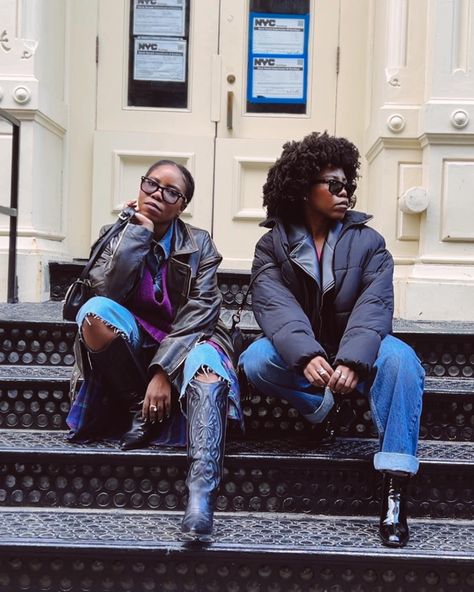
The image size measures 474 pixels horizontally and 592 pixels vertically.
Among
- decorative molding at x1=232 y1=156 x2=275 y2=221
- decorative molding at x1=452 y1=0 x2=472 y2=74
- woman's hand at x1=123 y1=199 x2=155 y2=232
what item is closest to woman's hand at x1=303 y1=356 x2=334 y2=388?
woman's hand at x1=123 y1=199 x2=155 y2=232

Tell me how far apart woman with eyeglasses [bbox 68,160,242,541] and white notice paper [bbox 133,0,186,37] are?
2213 mm

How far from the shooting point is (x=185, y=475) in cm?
283

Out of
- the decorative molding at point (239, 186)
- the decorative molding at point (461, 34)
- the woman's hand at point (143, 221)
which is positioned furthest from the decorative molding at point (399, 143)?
the woman's hand at point (143, 221)

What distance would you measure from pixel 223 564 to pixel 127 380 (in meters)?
0.73

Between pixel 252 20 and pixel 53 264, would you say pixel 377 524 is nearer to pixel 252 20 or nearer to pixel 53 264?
pixel 53 264

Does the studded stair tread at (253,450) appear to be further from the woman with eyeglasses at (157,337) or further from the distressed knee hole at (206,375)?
the distressed knee hole at (206,375)

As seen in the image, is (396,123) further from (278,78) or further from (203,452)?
(203,452)

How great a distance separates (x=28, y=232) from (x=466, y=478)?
257 cm

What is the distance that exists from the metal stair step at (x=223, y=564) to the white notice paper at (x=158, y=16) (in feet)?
10.8

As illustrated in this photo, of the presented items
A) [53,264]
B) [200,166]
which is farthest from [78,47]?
[53,264]

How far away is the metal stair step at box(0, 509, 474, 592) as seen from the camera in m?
2.46

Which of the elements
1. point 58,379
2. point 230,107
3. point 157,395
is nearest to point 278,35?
point 230,107

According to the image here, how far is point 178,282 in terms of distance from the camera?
298 cm

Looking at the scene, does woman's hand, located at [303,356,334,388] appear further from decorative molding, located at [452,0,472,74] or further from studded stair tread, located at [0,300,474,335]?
decorative molding, located at [452,0,472,74]
